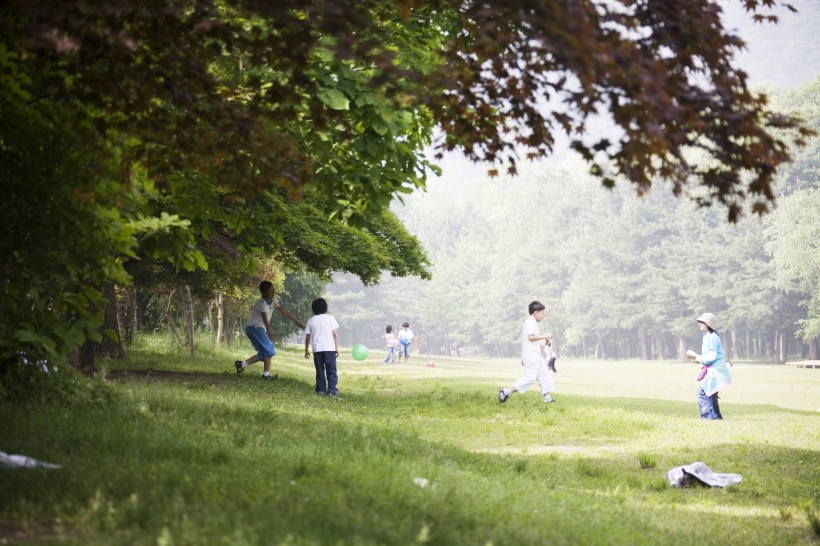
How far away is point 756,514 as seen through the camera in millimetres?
8445

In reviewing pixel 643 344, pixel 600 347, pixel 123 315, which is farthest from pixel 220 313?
pixel 600 347

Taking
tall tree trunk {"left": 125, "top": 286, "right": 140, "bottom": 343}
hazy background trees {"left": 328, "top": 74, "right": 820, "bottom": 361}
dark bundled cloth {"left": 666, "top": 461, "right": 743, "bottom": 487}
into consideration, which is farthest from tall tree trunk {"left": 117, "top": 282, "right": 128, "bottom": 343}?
hazy background trees {"left": 328, "top": 74, "right": 820, "bottom": 361}

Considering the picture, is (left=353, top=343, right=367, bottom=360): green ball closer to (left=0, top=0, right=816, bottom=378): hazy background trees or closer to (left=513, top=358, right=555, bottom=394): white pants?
(left=513, top=358, right=555, bottom=394): white pants

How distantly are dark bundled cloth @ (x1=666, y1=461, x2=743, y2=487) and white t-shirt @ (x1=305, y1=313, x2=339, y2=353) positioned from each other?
7974mm

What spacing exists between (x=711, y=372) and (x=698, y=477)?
7311mm

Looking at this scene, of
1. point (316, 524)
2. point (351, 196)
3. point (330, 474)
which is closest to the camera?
point (316, 524)

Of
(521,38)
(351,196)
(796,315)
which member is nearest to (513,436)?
(351,196)

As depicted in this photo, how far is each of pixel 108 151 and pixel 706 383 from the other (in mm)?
12974

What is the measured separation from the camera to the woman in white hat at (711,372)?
650 inches

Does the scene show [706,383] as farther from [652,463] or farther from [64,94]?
[64,94]

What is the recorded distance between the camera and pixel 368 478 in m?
6.71

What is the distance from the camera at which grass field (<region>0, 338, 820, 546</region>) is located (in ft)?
16.9

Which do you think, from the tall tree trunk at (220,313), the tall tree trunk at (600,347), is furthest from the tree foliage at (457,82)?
the tall tree trunk at (600,347)

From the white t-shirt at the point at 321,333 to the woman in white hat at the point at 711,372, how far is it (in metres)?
6.40
